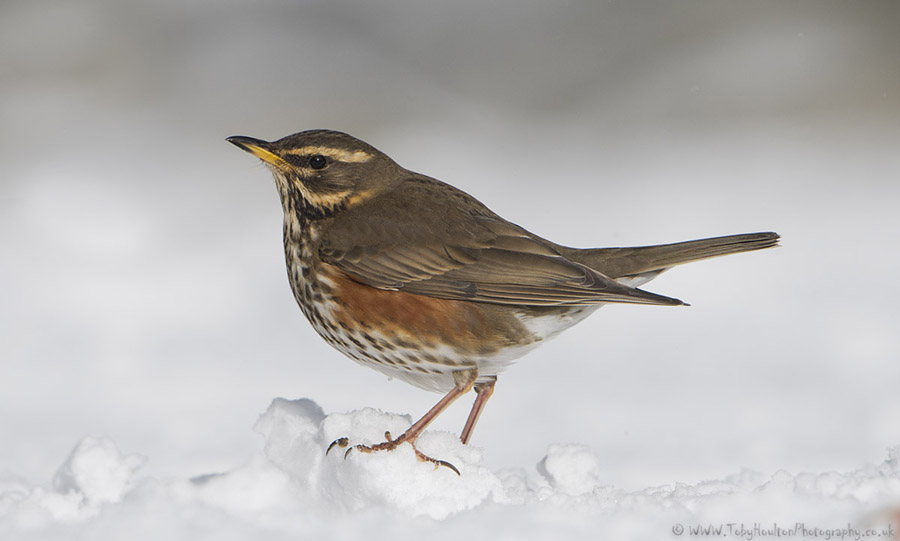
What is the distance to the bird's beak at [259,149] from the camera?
4.20 metres

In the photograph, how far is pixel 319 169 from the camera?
4.29 m

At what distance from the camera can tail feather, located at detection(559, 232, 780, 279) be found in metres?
4.21

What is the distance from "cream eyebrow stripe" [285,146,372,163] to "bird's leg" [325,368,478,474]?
100 centimetres

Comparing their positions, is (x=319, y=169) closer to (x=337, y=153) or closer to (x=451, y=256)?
(x=337, y=153)

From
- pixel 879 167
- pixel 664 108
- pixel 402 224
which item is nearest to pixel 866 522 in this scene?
pixel 402 224

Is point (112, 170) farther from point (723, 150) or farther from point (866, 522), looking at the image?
point (866, 522)

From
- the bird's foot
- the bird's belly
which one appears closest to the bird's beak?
the bird's belly

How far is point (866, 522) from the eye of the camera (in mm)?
3027

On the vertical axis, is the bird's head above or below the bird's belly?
above

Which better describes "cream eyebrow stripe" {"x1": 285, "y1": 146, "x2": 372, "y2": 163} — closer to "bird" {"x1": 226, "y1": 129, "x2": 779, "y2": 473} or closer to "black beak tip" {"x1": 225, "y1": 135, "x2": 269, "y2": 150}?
"bird" {"x1": 226, "y1": 129, "x2": 779, "y2": 473}

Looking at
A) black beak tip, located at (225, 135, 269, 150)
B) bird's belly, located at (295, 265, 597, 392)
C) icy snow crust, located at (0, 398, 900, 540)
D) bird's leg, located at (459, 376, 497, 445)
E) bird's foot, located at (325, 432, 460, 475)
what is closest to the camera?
icy snow crust, located at (0, 398, 900, 540)

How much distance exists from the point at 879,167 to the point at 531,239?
22.8 feet

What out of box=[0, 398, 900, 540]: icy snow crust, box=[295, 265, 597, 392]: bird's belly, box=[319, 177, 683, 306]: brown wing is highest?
box=[319, 177, 683, 306]: brown wing

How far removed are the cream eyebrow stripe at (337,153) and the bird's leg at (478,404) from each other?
3.52ft
